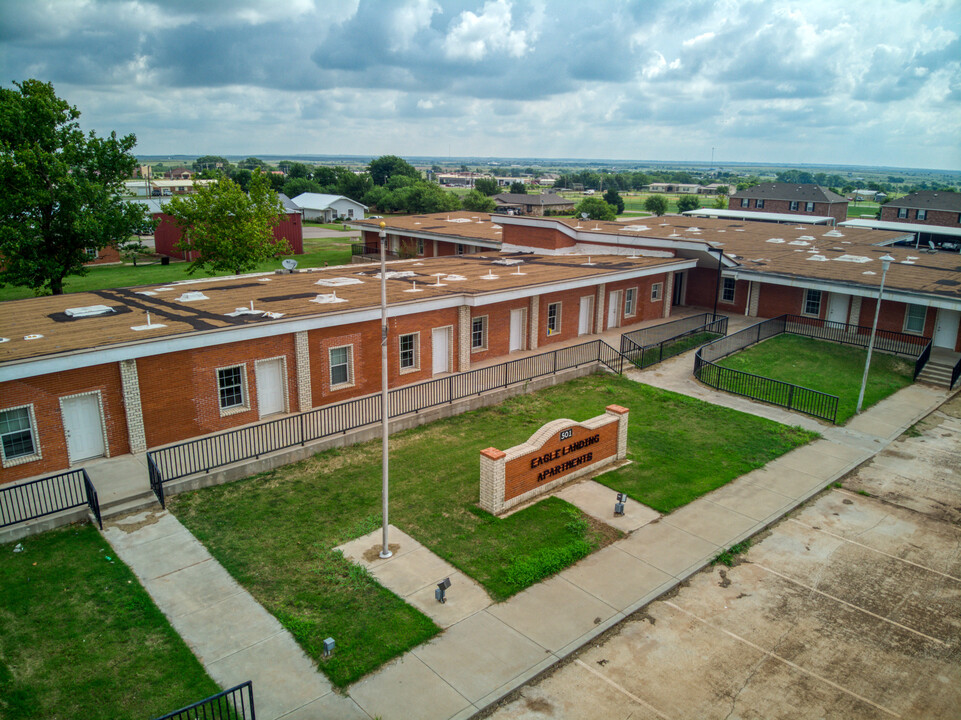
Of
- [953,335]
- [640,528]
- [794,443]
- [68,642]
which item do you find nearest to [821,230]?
[953,335]

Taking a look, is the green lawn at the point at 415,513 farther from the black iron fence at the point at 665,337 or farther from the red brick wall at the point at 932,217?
the red brick wall at the point at 932,217

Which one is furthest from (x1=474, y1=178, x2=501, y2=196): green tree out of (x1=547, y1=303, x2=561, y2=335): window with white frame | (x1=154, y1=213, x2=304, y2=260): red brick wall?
(x1=547, y1=303, x2=561, y2=335): window with white frame

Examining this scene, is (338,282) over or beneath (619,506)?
over

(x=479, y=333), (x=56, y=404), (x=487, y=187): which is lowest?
(x=479, y=333)

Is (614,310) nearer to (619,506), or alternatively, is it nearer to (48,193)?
(619,506)

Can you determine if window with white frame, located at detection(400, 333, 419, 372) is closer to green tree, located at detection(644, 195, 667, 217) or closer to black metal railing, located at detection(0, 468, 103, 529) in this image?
black metal railing, located at detection(0, 468, 103, 529)

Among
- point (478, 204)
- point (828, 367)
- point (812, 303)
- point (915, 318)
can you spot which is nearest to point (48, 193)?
point (828, 367)

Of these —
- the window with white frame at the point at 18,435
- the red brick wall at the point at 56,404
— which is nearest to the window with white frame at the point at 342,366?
the red brick wall at the point at 56,404
